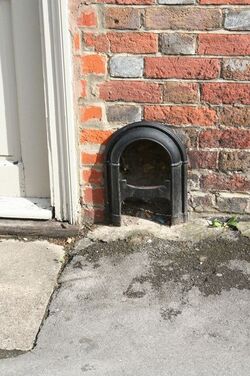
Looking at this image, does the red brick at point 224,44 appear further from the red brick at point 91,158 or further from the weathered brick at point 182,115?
the red brick at point 91,158

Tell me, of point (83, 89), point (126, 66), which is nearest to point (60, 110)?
point (83, 89)

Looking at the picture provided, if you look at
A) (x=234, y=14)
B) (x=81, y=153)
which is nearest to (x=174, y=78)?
(x=234, y=14)

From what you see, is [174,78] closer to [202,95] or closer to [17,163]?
[202,95]

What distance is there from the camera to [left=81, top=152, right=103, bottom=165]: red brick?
3.08 m

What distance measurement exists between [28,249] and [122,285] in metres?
0.60

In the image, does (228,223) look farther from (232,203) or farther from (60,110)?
(60,110)

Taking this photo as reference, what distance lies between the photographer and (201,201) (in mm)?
3141

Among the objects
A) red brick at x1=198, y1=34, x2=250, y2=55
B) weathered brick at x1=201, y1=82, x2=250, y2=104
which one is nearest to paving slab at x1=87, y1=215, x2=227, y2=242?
weathered brick at x1=201, y1=82, x2=250, y2=104

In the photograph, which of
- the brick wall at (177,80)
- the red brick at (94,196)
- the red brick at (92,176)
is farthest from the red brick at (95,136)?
the red brick at (94,196)

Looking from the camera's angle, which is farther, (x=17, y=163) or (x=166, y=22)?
(x=17, y=163)

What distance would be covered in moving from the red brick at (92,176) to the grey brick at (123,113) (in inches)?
11.2

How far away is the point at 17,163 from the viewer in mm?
3240

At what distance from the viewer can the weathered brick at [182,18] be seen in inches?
109

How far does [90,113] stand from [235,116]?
0.72 metres
